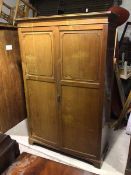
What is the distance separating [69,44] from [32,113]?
107 cm

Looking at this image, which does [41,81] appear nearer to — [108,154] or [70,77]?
[70,77]

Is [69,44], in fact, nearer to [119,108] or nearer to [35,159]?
[35,159]

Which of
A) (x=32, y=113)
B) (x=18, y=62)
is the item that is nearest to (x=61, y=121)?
(x=32, y=113)

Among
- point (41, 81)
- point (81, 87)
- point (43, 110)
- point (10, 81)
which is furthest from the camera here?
point (10, 81)

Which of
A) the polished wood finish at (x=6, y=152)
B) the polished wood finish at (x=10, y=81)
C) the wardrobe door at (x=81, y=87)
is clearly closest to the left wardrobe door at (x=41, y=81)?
the wardrobe door at (x=81, y=87)

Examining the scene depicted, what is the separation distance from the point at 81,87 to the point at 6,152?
108 cm

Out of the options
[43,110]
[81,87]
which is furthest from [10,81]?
[81,87]

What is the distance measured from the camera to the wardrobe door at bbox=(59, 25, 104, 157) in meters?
1.64

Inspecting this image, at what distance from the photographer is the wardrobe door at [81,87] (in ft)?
5.38

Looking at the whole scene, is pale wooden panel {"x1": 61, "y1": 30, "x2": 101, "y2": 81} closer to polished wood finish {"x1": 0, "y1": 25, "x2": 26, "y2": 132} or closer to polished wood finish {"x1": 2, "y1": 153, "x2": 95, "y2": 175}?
polished wood finish {"x1": 2, "y1": 153, "x2": 95, "y2": 175}

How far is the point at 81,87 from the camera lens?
1.80m

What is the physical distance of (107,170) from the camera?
1961mm

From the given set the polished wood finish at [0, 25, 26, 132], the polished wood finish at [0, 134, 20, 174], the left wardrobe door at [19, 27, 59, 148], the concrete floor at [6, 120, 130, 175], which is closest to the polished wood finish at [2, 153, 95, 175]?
the polished wood finish at [0, 134, 20, 174]

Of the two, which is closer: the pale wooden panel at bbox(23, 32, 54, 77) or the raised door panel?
the raised door panel
